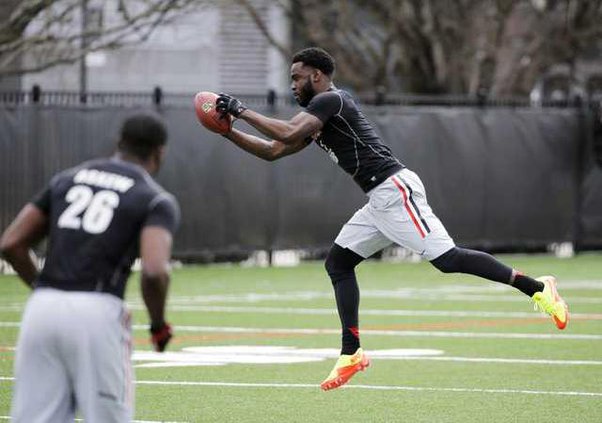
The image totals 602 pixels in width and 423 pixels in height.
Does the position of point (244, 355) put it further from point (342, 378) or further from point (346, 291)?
point (342, 378)

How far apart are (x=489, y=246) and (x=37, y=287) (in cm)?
2025

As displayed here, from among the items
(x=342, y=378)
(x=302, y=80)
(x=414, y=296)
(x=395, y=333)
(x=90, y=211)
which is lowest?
(x=414, y=296)

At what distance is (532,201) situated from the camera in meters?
26.5

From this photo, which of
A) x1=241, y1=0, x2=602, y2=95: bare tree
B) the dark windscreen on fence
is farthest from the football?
x1=241, y1=0, x2=602, y2=95: bare tree

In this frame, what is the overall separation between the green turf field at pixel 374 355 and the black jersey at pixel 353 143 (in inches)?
57.9

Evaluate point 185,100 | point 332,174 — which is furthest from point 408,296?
point 185,100

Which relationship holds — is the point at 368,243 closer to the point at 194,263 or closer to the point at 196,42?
the point at 194,263

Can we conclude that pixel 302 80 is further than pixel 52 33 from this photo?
No

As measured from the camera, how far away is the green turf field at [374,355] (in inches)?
388

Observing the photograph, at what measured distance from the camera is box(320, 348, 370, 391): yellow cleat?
10258 millimetres

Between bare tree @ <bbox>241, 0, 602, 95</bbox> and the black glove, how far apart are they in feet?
64.6

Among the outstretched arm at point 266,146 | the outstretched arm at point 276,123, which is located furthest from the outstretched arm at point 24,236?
the outstretched arm at point 266,146

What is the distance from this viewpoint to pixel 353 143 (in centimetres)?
1052

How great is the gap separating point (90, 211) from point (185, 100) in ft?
58.9
